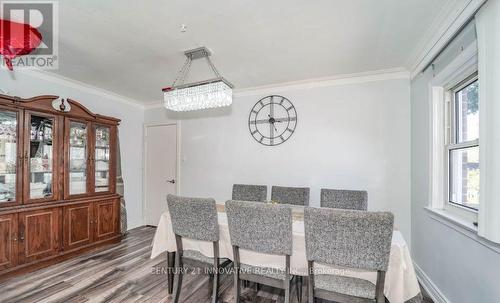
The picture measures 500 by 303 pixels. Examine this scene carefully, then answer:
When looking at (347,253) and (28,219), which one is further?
(28,219)

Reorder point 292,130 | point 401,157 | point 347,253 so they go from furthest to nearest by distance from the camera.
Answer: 1. point 292,130
2. point 401,157
3. point 347,253

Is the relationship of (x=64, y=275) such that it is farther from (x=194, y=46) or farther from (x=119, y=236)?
(x=194, y=46)

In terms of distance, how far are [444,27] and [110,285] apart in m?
3.80

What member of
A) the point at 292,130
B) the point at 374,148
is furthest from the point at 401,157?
the point at 292,130

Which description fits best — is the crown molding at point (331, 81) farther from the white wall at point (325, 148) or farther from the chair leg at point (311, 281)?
the chair leg at point (311, 281)

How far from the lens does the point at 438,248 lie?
2133 mm

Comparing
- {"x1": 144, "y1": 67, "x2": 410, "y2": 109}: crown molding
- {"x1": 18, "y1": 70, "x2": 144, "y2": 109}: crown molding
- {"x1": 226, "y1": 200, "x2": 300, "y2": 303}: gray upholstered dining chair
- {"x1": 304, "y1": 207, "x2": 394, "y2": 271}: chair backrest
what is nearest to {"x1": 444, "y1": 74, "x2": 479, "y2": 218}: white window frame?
{"x1": 144, "y1": 67, "x2": 410, "y2": 109}: crown molding

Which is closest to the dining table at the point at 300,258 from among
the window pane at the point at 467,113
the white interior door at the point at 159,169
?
the window pane at the point at 467,113

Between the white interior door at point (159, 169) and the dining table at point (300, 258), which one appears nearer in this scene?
the dining table at point (300, 258)

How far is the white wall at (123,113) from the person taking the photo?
3.02 meters

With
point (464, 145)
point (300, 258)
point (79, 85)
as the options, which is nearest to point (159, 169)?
point (79, 85)

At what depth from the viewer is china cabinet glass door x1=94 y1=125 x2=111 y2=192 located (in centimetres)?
348

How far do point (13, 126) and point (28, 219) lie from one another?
3.38 ft

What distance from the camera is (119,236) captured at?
11.9 feet
